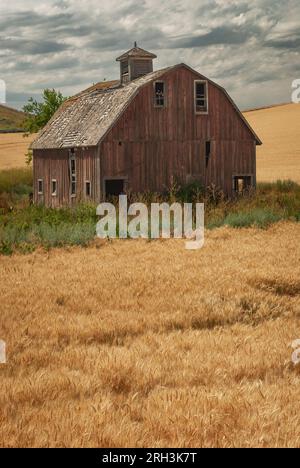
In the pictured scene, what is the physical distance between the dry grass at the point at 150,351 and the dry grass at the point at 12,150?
46.3m

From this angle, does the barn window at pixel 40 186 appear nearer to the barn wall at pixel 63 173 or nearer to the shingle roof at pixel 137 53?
the barn wall at pixel 63 173

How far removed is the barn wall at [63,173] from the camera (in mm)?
29562

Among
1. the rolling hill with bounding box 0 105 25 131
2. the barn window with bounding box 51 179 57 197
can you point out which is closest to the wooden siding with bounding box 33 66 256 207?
the barn window with bounding box 51 179 57 197

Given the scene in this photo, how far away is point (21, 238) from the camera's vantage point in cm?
1753

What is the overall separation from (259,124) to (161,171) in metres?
63.9

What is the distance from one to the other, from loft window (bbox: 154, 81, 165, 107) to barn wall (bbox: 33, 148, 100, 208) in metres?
3.61

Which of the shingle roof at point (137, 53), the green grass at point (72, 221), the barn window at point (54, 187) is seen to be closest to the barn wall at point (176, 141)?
the green grass at point (72, 221)

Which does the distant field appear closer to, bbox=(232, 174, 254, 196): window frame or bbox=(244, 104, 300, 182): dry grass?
bbox=(244, 104, 300, 182): dry grass

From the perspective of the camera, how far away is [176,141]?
30406 mm

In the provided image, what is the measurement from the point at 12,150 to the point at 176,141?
56.6m

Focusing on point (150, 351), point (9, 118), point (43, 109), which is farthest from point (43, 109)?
point (9, 118)

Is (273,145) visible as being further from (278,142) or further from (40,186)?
(40,186)

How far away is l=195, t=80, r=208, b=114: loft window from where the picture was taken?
30656 mm

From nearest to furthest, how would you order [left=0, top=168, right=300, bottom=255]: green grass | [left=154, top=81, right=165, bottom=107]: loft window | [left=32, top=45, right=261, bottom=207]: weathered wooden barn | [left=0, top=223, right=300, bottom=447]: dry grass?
[left=0, top=223, right=300, bottom=447]: dry grass < [left=0, top=168, right=300, bottom=255]: green grass < [left=32, top=45, right=261, bottom=207]: weathered wooden barn < [left=154, top=81, right=165, bottom=107]: loft window
